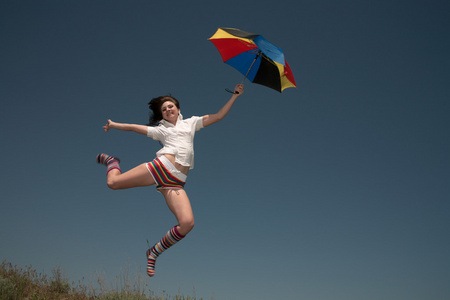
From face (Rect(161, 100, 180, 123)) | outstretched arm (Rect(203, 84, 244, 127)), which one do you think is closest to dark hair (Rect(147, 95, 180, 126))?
face (Rect(161, 100, 180, 123))

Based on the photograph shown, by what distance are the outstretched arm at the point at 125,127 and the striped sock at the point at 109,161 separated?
1.31 feet

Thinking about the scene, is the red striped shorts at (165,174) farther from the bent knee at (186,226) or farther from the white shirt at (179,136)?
the bent knee at (186,226)

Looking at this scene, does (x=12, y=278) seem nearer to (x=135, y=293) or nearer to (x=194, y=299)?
(x=135, y=293)

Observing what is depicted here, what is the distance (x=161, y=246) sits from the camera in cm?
431

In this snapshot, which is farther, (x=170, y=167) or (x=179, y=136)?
(x=179, y=136)

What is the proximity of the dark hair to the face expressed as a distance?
0.52 ft

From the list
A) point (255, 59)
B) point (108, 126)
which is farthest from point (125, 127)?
point (255, 59)

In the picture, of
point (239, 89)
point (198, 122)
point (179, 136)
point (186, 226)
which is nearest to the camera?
point (186, 226)

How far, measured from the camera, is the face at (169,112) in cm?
493

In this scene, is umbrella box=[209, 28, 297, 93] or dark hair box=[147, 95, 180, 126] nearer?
umbrella box=[209, 28, 297, 93]

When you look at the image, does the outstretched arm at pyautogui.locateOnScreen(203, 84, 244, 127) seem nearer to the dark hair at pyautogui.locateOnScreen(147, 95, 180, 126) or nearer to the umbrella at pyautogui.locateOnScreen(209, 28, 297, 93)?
the umbrella at pyautogui.locateOnScreen(209, 28, 297, 93)

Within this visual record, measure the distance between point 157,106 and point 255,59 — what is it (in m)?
1.69

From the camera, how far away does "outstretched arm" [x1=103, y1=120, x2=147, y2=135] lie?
15.1ft

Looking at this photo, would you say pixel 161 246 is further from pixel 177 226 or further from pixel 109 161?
pixel 109 161
